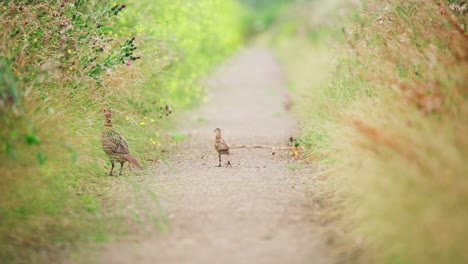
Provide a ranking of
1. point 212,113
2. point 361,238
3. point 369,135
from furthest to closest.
A: point 212,113 → point 369,135 → point 361,238

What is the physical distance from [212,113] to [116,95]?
6.96 metres

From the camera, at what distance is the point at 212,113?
14547 mm

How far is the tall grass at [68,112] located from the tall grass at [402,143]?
2.16 metres

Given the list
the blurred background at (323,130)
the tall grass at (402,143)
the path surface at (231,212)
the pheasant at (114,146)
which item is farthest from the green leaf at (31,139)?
the tall grass at (402,143)

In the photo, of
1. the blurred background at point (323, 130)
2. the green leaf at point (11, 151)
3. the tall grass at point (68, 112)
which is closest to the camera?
the blurred background at point (323, 130)

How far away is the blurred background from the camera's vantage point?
4273 millimetres

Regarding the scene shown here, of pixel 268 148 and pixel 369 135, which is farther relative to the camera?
pixel 268 148

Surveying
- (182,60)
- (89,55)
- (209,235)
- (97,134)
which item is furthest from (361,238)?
(182,60)

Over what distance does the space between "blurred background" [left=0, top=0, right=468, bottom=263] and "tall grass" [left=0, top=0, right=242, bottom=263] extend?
2cm

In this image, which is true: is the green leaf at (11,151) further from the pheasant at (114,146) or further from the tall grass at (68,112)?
the pheasant at (114,146)

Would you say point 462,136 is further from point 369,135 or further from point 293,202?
point 293,202

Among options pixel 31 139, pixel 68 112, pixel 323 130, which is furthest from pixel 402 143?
pixel 68 112

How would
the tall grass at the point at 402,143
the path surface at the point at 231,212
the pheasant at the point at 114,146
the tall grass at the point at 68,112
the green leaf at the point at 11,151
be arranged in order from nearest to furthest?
1. the tall grass at the point at 402,143
2. the path surface at the point at 231,212
3. the green leaf at the point at 11,151
4. the tall grass at the point at 68,112
5. the pheasant at the point at 114,146

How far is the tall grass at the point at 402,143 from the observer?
4.00 meters
